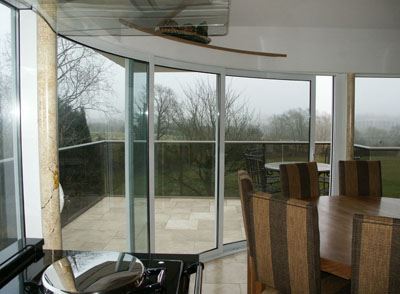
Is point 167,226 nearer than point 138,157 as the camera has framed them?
No

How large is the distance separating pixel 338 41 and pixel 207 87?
1534mm

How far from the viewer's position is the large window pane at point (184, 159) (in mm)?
3244

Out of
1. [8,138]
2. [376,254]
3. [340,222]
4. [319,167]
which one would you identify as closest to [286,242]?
[376,254]

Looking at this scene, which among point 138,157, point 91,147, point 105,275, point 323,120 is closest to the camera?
point 105,275

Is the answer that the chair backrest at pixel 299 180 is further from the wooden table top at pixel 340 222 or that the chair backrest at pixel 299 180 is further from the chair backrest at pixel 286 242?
the chair backrest at pixel 286 242

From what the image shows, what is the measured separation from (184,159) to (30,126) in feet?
7.00

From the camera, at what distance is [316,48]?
366 centimetres

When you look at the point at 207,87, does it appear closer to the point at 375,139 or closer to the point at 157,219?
the point at 157,219

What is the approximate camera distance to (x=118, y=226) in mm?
2771

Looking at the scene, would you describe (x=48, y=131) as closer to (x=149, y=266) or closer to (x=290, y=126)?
(x=149, y=266)

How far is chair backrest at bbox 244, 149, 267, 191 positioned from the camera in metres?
3.86

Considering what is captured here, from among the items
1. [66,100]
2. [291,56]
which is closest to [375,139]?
[291,56]

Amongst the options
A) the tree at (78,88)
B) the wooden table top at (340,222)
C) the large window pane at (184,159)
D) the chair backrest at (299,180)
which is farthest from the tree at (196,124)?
the wooden table top at (340,222)

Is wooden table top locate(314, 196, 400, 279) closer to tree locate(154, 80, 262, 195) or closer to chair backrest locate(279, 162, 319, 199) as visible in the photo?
chair backrest locate(279, 162, 319, 199)
